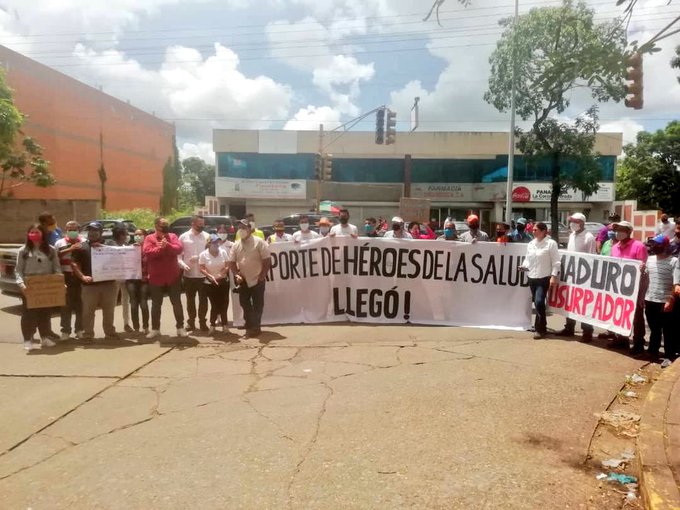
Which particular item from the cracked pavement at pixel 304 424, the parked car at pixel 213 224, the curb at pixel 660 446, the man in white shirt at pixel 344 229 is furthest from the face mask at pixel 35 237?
the parked car at pixel 213 224

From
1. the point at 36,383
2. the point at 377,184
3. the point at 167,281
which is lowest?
the point at 36,383

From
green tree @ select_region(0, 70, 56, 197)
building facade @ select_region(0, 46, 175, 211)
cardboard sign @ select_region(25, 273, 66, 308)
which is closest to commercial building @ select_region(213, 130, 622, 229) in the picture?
building facade @ select_region(0, 46, 175, 211)

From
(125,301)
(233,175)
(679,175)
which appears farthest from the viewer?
(679,175)

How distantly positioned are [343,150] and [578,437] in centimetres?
3901

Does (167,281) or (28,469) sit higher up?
(167,281)

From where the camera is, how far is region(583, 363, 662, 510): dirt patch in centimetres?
349

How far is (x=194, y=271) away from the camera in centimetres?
826

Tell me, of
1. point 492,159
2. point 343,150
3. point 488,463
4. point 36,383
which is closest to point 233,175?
point 343,150

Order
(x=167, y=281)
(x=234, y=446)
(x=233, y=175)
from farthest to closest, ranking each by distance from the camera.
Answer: (x=233, y=175)
(x=167, y=281)
(x=234, y=446)

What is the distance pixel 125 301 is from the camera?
8664 millimetres

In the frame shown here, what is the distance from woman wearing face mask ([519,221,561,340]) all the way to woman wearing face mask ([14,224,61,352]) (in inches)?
264

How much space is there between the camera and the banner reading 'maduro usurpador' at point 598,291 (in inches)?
276

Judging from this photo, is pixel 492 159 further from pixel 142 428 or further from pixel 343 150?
pixel 142 428

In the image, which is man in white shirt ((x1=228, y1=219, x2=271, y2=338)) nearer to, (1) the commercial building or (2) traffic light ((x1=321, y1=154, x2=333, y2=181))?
(2) traffic light ((x1=321, y1=154, x2=333, y2=181))
